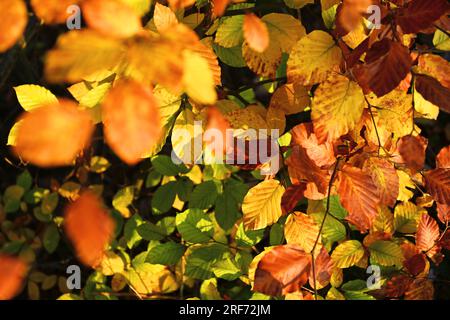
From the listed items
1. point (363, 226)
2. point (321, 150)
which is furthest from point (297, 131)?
point (363, 226)

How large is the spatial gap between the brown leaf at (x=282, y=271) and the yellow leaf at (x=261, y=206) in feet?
0.32

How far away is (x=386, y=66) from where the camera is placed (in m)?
0.70

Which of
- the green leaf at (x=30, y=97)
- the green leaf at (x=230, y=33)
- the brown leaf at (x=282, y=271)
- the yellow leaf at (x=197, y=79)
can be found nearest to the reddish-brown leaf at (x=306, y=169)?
the brown leaf at (x=282, y=271)

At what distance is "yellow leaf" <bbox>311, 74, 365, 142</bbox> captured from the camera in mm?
766

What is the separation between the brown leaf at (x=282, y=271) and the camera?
751 mm

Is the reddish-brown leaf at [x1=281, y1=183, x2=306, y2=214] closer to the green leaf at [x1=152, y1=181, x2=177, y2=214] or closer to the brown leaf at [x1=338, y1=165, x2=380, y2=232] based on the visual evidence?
the brown leaf at [x1=338, y1=165, x2=380, y2=232]

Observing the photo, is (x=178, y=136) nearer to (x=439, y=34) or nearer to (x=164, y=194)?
(x=164, y=194)

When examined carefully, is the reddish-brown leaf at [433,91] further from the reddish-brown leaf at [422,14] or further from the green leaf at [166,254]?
the green leaf at [166,254]

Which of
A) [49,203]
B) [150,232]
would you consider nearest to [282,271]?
[150,232]

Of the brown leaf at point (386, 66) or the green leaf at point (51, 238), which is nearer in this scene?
the brown leaf at point (386, 66)

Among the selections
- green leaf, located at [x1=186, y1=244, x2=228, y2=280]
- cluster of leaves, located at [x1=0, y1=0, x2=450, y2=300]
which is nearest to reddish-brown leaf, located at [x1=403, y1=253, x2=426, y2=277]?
cluster of leaves, located at [x1=0, y1=0, x2=450, y2=300]

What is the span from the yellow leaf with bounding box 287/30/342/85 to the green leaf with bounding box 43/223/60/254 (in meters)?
0.95

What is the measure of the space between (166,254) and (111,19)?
70 centimetres

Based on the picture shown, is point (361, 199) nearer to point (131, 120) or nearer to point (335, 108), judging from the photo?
point (335, 108)
